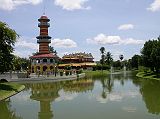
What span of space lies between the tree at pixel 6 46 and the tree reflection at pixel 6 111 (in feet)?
31.4

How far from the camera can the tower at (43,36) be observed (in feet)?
288

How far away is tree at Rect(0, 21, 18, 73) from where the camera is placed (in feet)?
139

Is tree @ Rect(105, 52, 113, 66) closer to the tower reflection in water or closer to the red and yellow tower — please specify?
the red and yellow tower

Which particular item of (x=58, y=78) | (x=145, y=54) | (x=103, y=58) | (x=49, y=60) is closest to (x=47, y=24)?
(x=49, y=60)

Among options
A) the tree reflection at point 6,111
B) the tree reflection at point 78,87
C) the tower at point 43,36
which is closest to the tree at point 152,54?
the tree reflection at point 78,87

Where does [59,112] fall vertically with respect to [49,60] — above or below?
below

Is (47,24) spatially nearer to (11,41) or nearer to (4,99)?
(11,41)

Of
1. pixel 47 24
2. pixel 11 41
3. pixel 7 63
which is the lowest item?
pixel 7 63

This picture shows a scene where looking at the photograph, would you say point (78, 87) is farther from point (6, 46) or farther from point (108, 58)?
point (108, 58)

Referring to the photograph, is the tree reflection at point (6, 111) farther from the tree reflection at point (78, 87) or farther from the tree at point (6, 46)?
the tree reflection at point (78, 87)

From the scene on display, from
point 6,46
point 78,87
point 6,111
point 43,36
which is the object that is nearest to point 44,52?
point 43,36

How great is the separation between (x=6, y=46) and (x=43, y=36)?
145ft

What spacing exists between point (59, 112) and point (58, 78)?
48586 millimetres

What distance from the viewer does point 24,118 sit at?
946 inches
